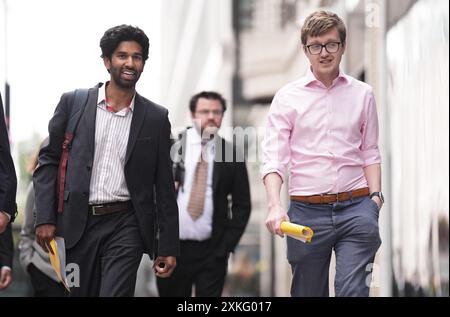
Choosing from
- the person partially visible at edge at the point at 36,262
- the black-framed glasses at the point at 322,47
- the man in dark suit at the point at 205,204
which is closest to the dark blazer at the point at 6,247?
the person partially visible at edge at the point at 36,262

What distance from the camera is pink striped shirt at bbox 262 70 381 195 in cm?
653

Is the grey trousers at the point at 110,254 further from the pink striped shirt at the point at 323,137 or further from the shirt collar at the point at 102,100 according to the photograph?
the pink striped shirt at the point at 323,137

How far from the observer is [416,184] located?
34.7ft

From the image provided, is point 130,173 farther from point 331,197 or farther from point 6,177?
point 331,197

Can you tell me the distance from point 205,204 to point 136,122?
2572 mm

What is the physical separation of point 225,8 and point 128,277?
109ft

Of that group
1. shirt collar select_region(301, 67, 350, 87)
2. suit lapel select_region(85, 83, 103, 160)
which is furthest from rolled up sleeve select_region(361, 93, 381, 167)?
suit lapel select_region(85, 83, 103, 160)

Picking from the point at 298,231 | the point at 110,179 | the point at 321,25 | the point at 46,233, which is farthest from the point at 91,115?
the point at 298,231

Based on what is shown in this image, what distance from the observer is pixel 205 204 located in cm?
936

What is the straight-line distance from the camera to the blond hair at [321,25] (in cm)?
646

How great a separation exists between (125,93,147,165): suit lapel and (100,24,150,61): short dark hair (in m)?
0.26
